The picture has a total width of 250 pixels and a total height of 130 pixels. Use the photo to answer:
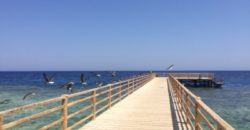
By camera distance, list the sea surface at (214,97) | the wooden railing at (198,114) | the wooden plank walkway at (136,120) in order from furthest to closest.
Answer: the sea surface at (214,97)
the wooden plank walkway at (136,120)
the wooden railing at (198,114)

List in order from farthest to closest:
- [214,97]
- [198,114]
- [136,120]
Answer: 1. [214,97]
2. [136,120]
3. [198,114]

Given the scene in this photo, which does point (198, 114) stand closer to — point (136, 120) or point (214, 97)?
point (136, 120)

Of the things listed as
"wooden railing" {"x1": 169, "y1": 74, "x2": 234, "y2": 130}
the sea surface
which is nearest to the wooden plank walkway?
"wooden railing" {"x1": 169, "y1": 74, "x2": 234, "y2": 130}

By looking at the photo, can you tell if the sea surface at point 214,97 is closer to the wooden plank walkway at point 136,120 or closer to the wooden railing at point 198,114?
the wooden plank walkway at point 136,120

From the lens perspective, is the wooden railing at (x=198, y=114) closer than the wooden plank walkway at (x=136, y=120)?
Yes

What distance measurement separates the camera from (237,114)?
1884 centimetres

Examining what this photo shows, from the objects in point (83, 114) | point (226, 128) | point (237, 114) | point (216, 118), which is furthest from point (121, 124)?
point (237, 114)

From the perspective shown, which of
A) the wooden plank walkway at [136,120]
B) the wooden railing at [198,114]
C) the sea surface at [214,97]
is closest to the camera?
the wooden railing at [198,114]

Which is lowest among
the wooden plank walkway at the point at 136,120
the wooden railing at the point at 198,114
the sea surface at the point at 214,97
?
the sea surface at the point at 214,97

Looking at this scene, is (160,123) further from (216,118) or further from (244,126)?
(244,126)

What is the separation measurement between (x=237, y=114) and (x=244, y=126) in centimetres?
398

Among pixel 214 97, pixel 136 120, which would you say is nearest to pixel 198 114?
pixel 136 120

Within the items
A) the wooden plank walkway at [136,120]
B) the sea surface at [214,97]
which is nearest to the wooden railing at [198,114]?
the wooden plank walkway at [136,120]

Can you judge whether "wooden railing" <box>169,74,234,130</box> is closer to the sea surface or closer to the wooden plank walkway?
the wooden plank walkway
